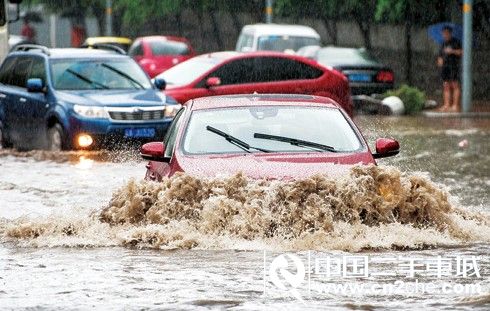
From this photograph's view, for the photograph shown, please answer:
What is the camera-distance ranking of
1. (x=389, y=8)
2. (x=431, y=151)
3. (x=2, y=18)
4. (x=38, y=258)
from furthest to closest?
(x=389, y=8) → (x=2, y=18) → (x=431, y=151) → (x=38, y=258)

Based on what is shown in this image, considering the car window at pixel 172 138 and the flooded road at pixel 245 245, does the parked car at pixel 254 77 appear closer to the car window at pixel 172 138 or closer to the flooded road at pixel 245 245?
the flooded road at pixel 245 245

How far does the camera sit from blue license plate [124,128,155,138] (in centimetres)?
2139

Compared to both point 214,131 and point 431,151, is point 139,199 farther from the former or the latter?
point 431,151

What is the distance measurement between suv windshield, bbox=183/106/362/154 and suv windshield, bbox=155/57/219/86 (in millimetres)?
12290

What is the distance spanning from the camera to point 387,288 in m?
9.65

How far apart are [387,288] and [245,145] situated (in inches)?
125

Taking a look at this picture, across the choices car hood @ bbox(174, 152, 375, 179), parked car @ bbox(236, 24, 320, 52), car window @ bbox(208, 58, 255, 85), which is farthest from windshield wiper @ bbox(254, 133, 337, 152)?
parked car @ bbox(236, 24, 320, 52)

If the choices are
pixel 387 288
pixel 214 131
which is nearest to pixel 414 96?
pixel 214 131

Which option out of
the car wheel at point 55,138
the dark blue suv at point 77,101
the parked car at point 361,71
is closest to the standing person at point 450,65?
the parked car at point 361,71

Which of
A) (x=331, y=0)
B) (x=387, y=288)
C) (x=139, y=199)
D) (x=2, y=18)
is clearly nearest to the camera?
(x=387, y=288)

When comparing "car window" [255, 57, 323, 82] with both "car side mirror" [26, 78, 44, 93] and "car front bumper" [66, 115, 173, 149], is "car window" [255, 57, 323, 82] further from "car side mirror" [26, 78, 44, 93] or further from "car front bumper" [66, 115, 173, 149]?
"car side mirror" [26, 78, 44, 93]

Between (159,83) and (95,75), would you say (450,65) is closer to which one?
(159,83)

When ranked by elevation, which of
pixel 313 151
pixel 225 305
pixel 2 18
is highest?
pixel 2 18

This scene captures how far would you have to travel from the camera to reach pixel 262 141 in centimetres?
1269
